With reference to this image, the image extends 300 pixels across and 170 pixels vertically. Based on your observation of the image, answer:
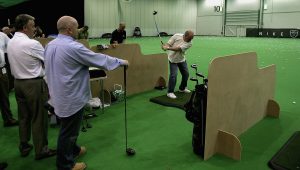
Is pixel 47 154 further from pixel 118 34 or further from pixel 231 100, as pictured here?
pixel 118 34

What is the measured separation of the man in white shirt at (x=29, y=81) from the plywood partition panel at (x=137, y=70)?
8.70 ft

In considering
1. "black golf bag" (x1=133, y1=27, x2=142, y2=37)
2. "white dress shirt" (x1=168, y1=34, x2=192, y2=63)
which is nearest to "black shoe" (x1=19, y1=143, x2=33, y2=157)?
"white dress shirt" (x1=168, y1=34, x2=192, y2=63)

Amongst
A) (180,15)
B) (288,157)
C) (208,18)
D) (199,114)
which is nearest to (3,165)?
(199,114)

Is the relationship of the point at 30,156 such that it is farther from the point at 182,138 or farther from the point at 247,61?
the point at 247,61

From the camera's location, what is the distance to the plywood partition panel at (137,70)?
255 inches

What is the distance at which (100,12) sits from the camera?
29141mm

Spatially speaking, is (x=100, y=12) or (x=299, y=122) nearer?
(x=299, y=122)

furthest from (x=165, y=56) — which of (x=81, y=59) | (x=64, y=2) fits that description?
(x=64, y=2)

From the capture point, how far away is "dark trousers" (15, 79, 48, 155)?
11.3ft

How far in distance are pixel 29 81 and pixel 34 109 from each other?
36cm

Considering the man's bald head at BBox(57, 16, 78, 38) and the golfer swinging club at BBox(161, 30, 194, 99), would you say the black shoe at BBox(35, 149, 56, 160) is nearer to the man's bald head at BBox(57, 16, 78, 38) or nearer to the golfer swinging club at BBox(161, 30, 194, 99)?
the man's bald head at BBox(57, 16, 78, 38)

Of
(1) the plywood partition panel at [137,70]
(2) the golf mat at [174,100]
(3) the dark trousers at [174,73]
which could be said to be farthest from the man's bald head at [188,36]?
(2) the golf mat at [174,100]

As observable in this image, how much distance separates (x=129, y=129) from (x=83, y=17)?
79.7 ft

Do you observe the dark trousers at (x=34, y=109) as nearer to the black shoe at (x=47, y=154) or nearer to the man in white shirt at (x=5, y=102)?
the black shoe at (x=47, y=154)
